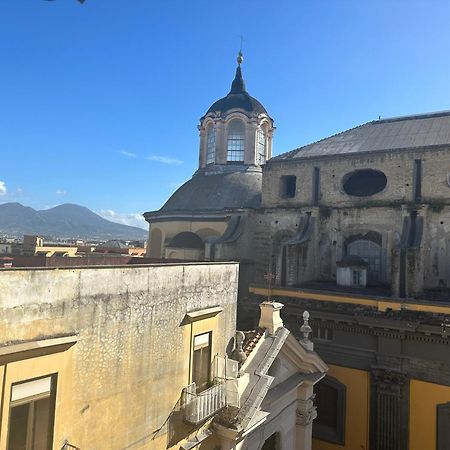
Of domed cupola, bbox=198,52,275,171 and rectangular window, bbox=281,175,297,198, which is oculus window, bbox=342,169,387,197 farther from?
domed cupola, bbox=198,52,275,171

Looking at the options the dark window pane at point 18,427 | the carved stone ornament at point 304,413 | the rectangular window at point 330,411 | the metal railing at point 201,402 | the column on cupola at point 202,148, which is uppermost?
the column on cupola at point 202,148

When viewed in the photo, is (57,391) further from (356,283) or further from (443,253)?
(443,253)

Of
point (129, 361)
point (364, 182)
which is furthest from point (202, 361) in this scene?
point (364, 182)

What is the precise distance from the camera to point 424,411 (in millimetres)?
14836

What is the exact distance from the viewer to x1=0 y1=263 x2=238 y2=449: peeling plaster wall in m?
5.21

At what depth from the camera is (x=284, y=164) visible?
2325 cm

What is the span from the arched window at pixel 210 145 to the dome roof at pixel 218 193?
79.4 inches

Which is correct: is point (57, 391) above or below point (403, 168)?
below

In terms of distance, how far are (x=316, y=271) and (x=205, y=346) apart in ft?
45.2

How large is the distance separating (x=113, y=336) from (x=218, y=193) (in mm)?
22279

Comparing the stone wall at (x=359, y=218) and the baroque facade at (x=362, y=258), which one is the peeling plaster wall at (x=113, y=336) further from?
the stone wall at (x=359, y=218)

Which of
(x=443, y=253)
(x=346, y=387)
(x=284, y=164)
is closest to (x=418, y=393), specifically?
(x=346, y=387)

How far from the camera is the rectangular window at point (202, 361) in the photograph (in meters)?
8.02

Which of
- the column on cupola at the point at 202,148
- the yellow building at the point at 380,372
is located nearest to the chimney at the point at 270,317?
the yellow building at the point at 380,372
